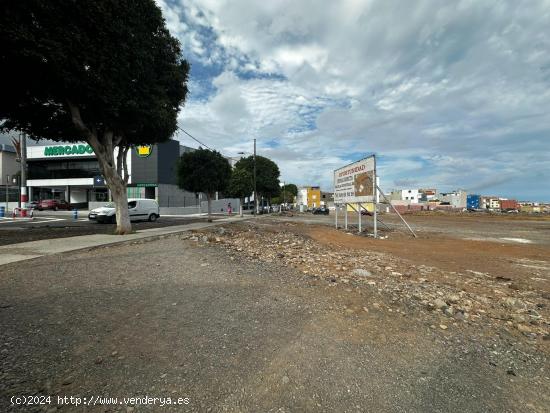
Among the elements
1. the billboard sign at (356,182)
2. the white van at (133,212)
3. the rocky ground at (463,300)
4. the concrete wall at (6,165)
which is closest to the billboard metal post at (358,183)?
the billboard sign at (356,182)

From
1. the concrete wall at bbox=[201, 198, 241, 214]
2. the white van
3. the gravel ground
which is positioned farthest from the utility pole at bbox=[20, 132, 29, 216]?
the concrete wall at bbox=[201, 198, 241, 214]

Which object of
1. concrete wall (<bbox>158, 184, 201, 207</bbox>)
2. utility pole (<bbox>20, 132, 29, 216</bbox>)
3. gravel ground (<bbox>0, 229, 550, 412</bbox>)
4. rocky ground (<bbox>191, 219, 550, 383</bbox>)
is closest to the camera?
gravel ground (<bbox>0, 229, 550, 412</bbox>)

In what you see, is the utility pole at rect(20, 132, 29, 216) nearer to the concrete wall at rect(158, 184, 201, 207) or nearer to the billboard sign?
the concrete wall at rect(158, 184, 201, 207)

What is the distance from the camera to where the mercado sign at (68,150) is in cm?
4909

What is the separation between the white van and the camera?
20656 millimetres

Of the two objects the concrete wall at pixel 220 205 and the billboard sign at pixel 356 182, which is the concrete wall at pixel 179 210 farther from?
the billboard sign at pixel 356 182

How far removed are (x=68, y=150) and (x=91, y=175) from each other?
18.1ft

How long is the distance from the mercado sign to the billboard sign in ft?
143

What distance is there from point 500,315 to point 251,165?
4643 cm

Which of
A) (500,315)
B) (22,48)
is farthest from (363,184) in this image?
(22,48)

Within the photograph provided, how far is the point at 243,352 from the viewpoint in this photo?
10.7 feet

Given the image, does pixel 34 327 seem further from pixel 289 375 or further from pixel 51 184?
pixel 51 184

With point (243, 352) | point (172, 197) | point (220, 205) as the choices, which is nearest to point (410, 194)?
point (220, 205)

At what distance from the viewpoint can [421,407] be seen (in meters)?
2.51
